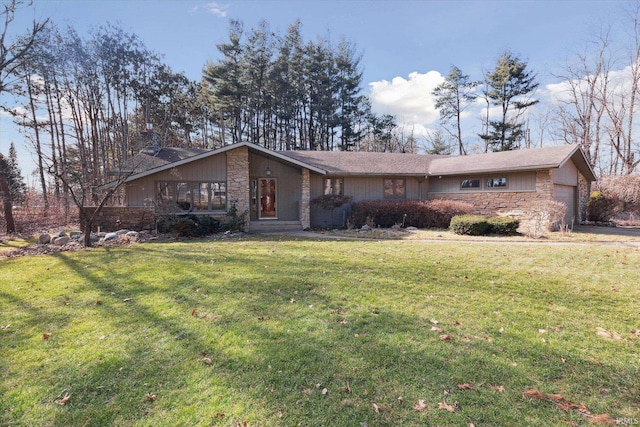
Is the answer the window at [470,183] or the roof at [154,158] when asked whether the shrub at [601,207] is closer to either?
the window at [470,183]

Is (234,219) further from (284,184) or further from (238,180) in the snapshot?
(284,184)

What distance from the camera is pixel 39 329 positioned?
3812 mm

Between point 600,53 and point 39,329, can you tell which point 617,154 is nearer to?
point 600,53

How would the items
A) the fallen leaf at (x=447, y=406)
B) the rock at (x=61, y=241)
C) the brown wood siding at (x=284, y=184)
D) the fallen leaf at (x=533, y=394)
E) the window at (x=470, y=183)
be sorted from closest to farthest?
the fallen leaf at (x=447, y=406)
the fallen leaf at (x=533, y=394)
the rock at (x=61, y=241)
the brown wood siding at (x=284, y=184)
the window at (x=470, y=183)

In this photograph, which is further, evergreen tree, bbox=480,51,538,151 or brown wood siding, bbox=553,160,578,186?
evergreen tree, bbox=480,51,538,151

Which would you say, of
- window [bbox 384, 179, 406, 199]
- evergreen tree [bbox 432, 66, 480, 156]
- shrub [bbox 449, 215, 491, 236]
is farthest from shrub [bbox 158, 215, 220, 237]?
evergreen tree [bbox 432, 66, 480, 156]

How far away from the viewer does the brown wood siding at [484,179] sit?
1352 cm

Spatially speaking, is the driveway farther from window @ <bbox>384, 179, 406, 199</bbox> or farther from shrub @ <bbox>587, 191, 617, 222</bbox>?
window @ <bbox>384, 179, 406, 199</bbox>

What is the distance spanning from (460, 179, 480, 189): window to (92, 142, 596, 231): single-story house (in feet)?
0.15

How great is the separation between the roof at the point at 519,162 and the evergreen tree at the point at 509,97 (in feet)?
36.4

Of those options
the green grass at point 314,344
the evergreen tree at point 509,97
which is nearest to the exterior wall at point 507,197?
the green grass at point 314,344

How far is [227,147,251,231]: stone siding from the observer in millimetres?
13438

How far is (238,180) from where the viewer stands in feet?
44.3

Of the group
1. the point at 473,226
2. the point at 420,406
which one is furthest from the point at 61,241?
the point at 473,226
